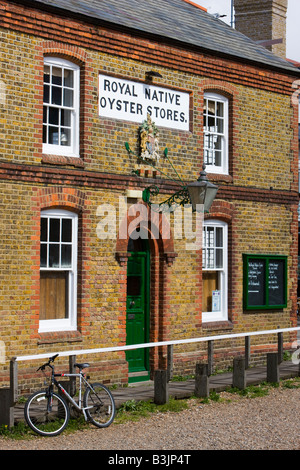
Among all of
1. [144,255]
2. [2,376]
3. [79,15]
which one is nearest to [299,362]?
[144,255]

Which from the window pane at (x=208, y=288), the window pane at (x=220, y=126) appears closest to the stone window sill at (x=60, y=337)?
the window pane at (x=208, y=288)

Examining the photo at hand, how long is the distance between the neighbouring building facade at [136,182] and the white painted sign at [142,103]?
30 millimetres

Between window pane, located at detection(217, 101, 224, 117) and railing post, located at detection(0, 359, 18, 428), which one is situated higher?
window pane, located at detection(217, 101, 224, 117)

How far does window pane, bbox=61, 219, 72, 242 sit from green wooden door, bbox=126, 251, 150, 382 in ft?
5.36

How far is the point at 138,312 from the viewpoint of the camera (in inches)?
596

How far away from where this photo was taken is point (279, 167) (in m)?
→ 18.0

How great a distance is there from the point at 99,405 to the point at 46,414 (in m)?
0.80

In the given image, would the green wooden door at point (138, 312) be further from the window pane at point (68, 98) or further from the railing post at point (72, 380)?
the railing post at point (72, 380)

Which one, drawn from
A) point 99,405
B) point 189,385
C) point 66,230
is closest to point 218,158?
point 66,230

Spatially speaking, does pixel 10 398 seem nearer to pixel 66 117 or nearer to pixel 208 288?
pixel 66 117

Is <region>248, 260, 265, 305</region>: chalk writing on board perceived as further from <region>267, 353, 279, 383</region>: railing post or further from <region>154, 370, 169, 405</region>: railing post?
<region>154, 370, 169, 405</region>: railing post

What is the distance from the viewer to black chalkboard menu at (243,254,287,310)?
17.1m

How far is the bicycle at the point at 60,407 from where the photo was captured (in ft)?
34.3

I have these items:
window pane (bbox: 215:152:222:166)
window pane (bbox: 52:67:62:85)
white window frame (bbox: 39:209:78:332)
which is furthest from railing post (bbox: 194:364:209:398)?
window pane (bbox: 52:67:62:85)
